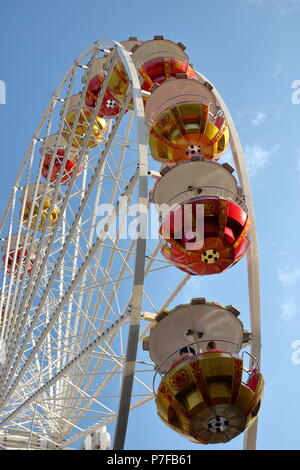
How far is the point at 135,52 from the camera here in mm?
13023

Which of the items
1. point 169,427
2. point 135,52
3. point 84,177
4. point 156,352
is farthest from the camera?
point 84,177

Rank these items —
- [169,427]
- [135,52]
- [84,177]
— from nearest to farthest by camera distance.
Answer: [169,427]
[135,52]
[84,177]

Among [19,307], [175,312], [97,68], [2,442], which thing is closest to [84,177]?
[97,68]

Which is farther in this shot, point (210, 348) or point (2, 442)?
point (2, 442)

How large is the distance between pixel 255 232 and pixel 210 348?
2862mm

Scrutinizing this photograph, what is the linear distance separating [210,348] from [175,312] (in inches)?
31.0

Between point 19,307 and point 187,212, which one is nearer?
point 187,212

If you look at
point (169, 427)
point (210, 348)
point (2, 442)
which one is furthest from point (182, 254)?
point (2, 442)

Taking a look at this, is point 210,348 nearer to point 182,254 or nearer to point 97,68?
point 182,254

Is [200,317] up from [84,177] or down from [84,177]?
down
